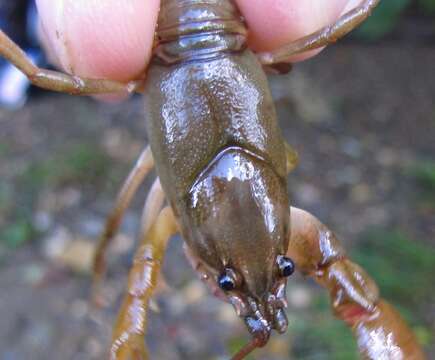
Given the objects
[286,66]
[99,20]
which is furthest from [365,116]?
[99,20]

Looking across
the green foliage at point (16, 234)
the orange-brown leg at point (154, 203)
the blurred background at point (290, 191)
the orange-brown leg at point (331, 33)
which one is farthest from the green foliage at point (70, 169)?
the orange-brown leg at point (331, 33)

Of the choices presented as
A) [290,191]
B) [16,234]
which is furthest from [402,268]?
[16,234]

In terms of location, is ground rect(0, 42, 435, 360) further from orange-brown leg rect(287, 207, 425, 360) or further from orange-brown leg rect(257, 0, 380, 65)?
orange-brown leg rect(257, 0, 380, 65)

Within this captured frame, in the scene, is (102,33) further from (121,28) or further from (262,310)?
(262,310)

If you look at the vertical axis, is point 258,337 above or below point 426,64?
above

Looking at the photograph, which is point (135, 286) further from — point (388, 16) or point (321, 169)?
point (388, 16)

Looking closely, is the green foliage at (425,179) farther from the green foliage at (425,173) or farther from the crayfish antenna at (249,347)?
the crayfish antenna at (249,347)

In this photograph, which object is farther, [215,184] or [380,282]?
[380,282]
